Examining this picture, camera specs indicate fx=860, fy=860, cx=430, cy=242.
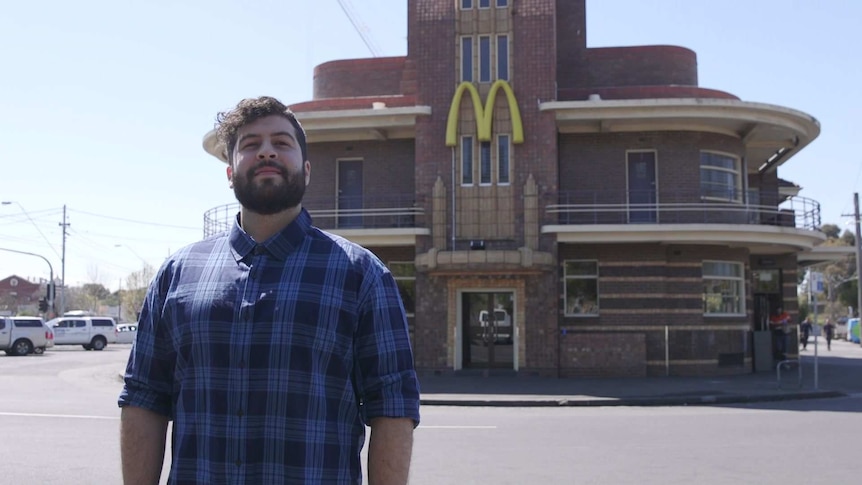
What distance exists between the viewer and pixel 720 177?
25.4m

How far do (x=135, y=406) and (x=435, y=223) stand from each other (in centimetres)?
2150

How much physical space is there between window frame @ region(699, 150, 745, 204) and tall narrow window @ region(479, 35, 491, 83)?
6.68 meters

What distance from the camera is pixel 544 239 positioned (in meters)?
23.8

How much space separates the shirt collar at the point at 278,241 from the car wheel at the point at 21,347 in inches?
1557

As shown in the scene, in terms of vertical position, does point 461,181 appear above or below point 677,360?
above

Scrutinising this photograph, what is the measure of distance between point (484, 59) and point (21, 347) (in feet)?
85.1

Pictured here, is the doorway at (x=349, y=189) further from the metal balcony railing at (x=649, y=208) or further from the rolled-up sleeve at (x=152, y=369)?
the rolled-up sleeve at (x=152, y=369)

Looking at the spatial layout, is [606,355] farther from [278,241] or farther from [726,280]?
[278,241]

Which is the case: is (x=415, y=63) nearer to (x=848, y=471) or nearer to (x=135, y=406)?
(x=848, y=471)

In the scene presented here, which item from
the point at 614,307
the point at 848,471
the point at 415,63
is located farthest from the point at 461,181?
the point at 848,471

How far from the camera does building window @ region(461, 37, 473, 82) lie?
24641 mm

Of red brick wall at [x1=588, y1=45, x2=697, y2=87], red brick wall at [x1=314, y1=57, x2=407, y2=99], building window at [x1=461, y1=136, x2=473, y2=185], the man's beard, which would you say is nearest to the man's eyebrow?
the man's beard

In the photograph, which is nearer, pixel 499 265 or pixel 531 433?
pixel 531 433

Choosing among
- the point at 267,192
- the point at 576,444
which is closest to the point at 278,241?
the point at 267,192
